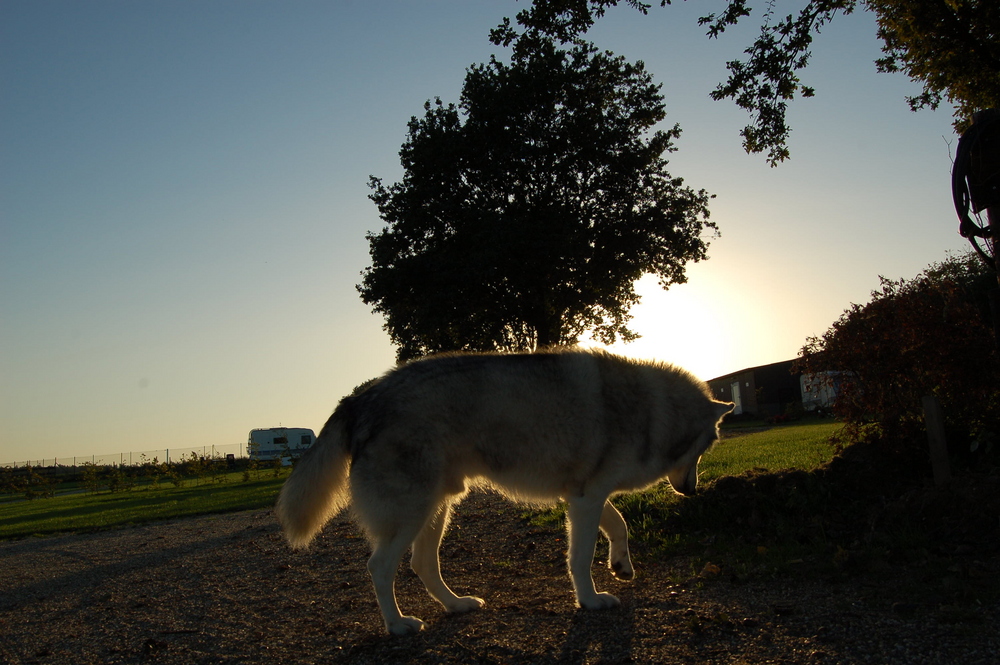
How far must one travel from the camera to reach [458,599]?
5277mm

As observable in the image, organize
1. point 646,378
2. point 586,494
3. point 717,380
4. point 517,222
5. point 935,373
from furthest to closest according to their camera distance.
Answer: point 717,380 < point 517,222 < point 935,373 < point 646,378 < point 586,494

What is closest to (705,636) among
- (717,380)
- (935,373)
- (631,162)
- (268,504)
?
(935,373)

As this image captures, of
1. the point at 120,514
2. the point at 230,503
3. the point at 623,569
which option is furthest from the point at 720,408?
the point at 120,514

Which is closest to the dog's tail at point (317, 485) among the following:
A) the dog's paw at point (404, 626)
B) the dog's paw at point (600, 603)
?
the dog's paw at point (404, 626)

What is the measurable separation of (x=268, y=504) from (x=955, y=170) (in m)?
14.4

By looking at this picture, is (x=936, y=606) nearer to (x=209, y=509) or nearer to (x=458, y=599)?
(x=458, y=599)

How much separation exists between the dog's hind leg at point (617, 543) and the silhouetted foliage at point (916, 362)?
3.13m

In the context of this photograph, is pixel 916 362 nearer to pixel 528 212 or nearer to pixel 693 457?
pixel 693 457

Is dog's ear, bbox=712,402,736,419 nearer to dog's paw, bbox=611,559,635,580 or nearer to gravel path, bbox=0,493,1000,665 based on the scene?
gravel path, bbox=0,493,1000,665

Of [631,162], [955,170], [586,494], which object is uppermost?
[631,162]

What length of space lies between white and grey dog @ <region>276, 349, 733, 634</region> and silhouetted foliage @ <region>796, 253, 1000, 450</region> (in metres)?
2.76

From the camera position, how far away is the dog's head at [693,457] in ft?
19.3

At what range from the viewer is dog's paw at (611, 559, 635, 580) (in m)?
5.72

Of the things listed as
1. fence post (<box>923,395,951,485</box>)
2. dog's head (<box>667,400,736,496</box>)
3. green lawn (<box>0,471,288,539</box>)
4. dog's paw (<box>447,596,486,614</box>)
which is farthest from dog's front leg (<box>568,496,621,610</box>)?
green lawn (<box>0,471,288,539</box>)
